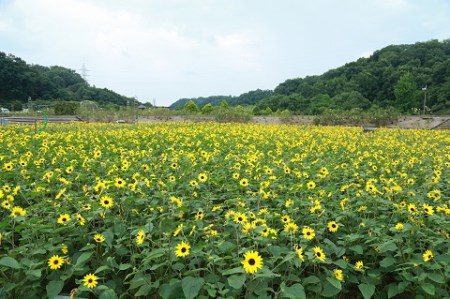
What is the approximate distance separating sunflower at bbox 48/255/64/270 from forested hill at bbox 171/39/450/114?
36843 mm

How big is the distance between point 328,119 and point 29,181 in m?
20.9

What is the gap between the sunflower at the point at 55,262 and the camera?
6.52ft

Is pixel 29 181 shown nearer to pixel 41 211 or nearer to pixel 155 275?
pixel 41 211

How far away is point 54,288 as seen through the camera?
191cm

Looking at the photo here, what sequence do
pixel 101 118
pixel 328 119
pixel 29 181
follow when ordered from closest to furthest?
pixel 29 181
pixel 328 119
pixel 101 118

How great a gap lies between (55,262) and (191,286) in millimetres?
778

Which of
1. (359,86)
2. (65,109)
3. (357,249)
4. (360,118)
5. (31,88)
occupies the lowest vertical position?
(357,249)

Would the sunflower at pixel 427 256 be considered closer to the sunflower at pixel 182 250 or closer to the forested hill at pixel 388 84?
the sunflower at pixel 182 250

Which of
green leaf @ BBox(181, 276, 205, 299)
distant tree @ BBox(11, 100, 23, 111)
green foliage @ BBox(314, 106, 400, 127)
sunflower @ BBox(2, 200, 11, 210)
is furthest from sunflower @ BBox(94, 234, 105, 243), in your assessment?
distant tree @ BBox(11, 100, 23, 111)

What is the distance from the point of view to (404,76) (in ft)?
133

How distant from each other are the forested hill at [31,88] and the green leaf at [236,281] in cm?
5318

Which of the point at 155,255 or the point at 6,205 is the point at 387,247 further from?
the point at 6,205

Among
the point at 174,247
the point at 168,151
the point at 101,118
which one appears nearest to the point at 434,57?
the point at 101,118

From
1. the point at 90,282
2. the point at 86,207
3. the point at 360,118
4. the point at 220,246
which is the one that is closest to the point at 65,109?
the point at 360,118
